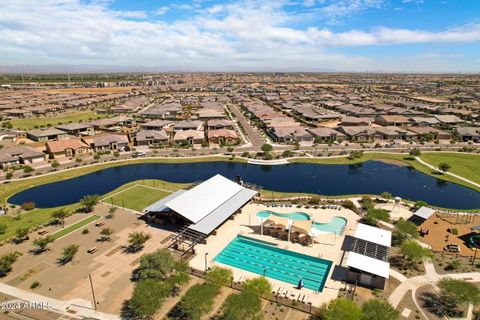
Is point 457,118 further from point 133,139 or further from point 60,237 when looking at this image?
point 60,237

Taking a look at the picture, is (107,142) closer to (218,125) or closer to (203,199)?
(218,125)

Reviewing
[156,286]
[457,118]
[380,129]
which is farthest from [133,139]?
[457,118]

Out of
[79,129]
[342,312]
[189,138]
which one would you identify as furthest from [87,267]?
[79,129]

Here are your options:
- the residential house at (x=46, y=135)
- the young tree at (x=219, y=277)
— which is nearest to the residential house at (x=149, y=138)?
the residential house at (x=46, y=135)

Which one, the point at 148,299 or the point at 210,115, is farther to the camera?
the point at 210,115

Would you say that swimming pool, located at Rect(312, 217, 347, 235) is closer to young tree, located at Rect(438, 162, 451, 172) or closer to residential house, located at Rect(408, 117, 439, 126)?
young tree, located at Rect(438, 162, 451, 172)

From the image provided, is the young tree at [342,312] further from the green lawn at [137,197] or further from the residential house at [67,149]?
the residential house at [67,149]
